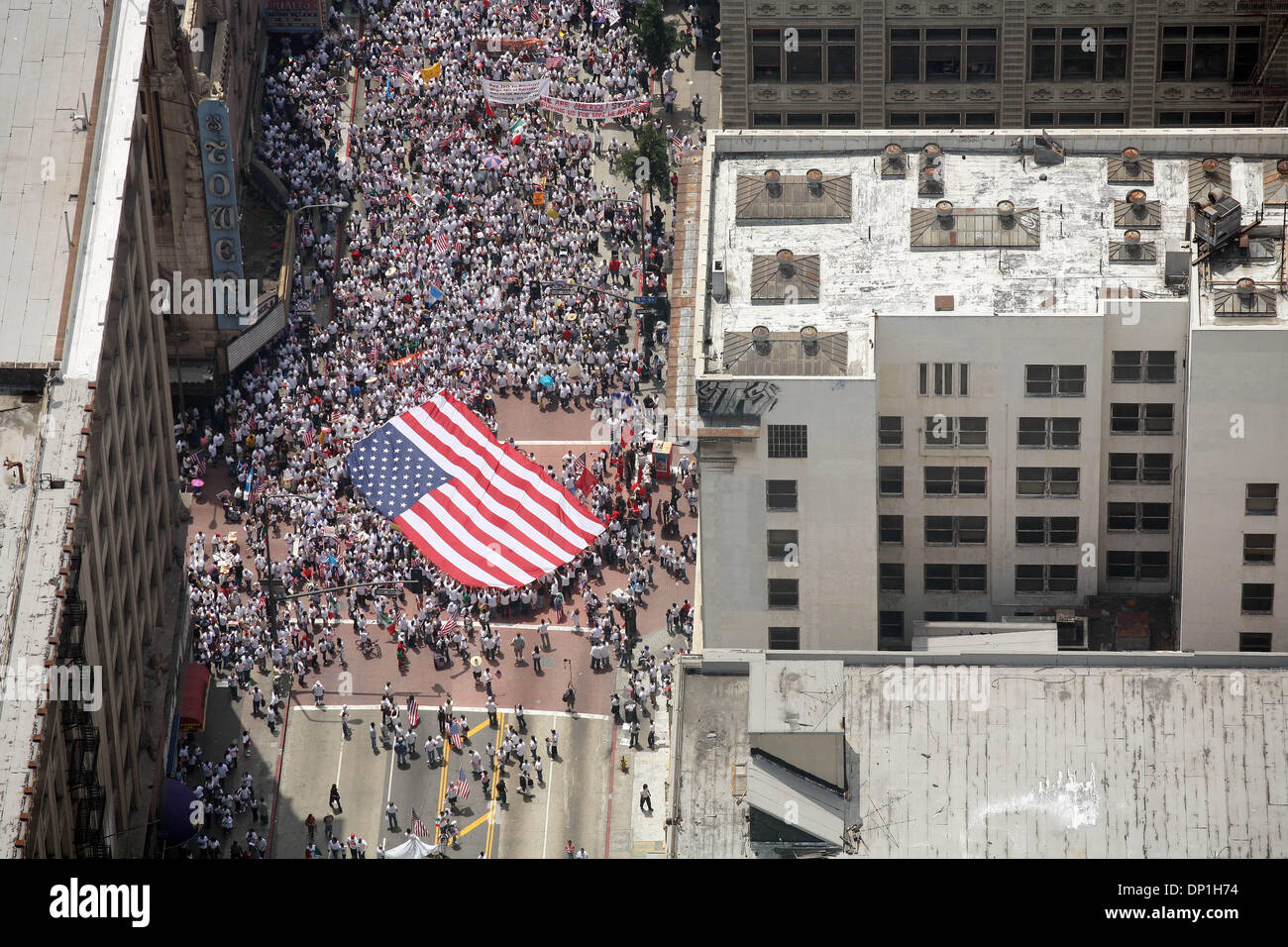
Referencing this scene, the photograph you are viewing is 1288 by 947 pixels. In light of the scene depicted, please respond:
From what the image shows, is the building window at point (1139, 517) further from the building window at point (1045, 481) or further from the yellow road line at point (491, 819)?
the yellow road line at point (491, 819)

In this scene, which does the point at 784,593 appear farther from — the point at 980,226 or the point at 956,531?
the point at 980,226

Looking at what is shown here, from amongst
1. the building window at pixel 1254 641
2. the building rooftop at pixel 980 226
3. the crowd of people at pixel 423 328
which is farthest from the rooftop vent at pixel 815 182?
the crowd of people at pixel 423 328

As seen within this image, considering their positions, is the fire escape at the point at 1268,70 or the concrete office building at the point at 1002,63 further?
the concrete office building at the point at 1002,63

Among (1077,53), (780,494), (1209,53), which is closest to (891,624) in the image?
(780,494)

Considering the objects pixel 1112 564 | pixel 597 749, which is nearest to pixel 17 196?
pixel 597 749

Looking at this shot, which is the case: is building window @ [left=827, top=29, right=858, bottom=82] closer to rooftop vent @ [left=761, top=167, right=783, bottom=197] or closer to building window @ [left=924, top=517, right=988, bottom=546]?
rooftop vent @ [left=761, top=167, right=783, bottom=197]
